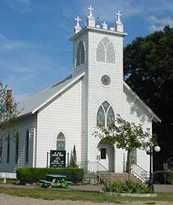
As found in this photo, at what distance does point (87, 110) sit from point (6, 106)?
307 inches

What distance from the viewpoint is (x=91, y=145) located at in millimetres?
45281

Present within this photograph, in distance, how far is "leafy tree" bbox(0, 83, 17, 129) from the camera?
41.2 metres

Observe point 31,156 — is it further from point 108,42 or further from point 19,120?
point 108,42

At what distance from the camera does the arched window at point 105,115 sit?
46406 mm

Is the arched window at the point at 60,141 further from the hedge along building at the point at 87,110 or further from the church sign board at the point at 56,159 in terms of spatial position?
the church sign board at the point at 56,159

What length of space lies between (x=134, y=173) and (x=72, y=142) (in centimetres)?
650

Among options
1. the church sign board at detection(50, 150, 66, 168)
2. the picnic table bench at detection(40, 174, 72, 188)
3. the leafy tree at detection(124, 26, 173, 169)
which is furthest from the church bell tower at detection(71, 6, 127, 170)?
the picnic table bench at detection(40, 174, 72, 188)

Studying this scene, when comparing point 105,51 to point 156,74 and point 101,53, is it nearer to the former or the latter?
point 101,53

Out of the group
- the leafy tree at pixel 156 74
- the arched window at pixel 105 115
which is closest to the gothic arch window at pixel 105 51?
the arched window at pixel 105 115

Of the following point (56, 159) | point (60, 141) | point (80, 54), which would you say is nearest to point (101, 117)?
point (60, 141)

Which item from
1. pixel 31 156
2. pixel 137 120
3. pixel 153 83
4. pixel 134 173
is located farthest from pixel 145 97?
pixel 31 156

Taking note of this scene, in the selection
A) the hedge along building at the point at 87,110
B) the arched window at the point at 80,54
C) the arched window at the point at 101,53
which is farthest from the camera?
the arched window at the point at 80,54

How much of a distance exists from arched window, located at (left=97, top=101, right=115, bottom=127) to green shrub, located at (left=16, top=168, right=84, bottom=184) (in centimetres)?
605

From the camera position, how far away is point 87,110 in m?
45.6
